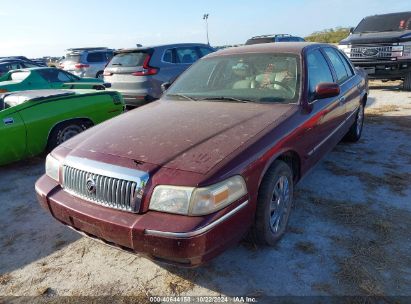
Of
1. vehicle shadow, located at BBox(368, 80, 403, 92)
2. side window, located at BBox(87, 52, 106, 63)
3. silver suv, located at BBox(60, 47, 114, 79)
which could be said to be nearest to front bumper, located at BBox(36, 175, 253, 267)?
vehicle shadow, located at BBox(368, 80, 403, 92)

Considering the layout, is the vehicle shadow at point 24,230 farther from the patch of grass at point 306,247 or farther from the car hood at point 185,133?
the patch of grass at point 306,247

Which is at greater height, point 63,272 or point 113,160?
point 113,160

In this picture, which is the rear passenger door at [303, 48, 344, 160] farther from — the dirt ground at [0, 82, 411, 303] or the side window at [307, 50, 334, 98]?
the dirt ground at [0, 82, 411, 303]

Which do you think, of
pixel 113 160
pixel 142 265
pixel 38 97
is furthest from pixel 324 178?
pixel 38 97

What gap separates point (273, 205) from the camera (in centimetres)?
289

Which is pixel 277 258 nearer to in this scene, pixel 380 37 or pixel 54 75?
pixel 54 75

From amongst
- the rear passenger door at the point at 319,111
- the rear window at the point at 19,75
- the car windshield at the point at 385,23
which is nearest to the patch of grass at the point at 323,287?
the rear passenger door at the point at 319,111

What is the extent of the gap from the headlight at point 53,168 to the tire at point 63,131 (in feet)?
7.71

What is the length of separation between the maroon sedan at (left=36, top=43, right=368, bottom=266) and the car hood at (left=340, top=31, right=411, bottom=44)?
649 centimetres

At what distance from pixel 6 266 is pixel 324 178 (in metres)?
3.37

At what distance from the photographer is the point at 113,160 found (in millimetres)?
2496

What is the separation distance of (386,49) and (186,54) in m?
5.23

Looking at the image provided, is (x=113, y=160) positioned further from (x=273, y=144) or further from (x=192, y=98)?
(x=192, y=98)

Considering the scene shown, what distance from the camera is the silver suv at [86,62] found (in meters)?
14.2
